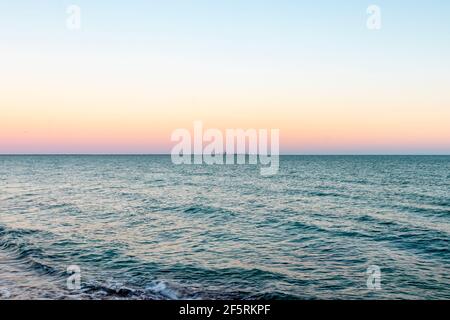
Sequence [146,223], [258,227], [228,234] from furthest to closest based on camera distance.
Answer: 1. [146,223]
2. [258,227]
3. [228,234]

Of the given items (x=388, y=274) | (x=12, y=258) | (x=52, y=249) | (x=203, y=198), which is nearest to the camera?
(x=388, y=274)

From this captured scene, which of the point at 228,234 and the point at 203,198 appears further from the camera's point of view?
the point at 203,198

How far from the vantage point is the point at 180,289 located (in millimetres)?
16969

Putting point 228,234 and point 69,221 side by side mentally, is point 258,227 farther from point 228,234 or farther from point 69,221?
point 69,221

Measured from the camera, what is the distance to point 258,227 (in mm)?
30844

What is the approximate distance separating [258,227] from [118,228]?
35.4 feet

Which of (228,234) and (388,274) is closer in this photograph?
(388,274)
